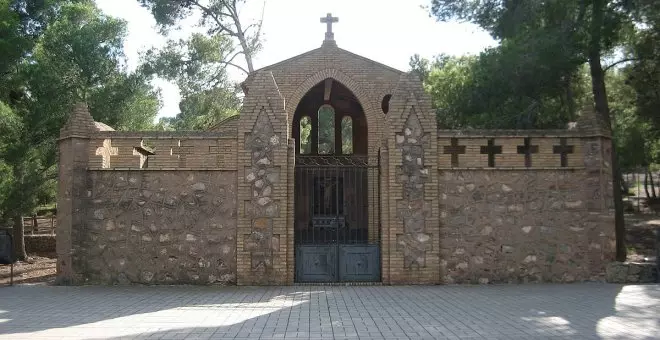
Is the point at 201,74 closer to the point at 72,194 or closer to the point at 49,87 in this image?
the point at 49,87

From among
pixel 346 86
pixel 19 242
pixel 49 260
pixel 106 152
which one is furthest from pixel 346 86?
pixel 19 242

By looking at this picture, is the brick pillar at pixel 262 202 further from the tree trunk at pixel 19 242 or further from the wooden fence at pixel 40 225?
the wooden fence at pixel 40 225

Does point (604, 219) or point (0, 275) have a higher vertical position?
point (604, 219)

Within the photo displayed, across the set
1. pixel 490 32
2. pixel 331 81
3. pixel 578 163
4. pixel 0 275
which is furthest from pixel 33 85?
pixel 578 163

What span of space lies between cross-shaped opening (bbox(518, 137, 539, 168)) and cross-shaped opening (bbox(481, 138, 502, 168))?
0.46m

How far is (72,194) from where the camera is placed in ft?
36.4

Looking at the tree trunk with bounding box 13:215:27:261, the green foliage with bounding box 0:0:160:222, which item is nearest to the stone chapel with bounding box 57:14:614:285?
the green foliage with bounding box 0:0:160:222

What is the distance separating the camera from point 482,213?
37.5 ft

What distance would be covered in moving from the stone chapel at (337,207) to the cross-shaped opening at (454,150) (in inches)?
1.1

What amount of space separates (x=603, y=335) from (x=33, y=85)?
55.6 feet

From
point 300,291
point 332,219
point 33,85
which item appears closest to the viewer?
point 300,291

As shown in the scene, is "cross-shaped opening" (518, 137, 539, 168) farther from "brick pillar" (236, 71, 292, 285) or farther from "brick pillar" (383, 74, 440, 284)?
"brick pillar" (236, 71, 292, 285)

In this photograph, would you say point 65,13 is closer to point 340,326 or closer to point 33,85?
point 33,85

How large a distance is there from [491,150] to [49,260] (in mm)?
14338
